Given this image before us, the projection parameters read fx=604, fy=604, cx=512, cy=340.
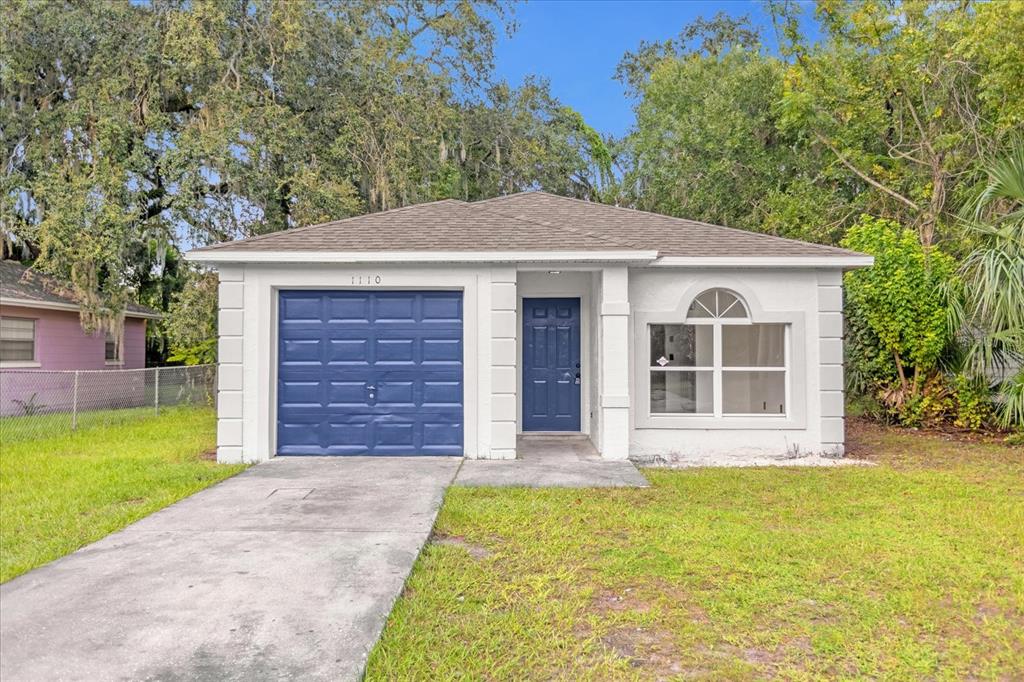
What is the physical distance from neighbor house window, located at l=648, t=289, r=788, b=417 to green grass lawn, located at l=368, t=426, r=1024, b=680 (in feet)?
7.11

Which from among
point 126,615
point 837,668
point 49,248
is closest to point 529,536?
point 837,668

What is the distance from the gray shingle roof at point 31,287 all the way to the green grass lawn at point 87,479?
18.0 feet

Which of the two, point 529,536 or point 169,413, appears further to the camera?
point 169,413

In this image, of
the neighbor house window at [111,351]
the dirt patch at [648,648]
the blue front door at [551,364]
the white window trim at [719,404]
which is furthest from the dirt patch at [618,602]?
the neighbor house window at [111,351]

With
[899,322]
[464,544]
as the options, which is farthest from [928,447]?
[464,544]

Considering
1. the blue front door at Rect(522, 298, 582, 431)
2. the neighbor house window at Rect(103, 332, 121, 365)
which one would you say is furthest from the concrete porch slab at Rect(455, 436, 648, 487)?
the neighbor house window at Rect(103, 332, 121, 365)

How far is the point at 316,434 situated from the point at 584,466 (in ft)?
12.0

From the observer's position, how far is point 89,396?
39.8ft

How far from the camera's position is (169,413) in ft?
43.6

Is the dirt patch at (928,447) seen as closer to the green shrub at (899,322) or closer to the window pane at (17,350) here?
the green shrub at (899,322)

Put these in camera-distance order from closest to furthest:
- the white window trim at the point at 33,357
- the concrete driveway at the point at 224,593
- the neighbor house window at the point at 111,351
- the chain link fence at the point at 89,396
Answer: the concrete driveway at the point at 224,593 < the chain link fence at the point at 89,396 < the white window trim at the point at 33,357 < the neighbor house window at the point at 111,351

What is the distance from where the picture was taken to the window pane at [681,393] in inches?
340

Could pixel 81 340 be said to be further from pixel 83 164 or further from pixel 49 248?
pixel 83 164

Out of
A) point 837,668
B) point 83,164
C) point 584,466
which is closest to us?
point 837,668
